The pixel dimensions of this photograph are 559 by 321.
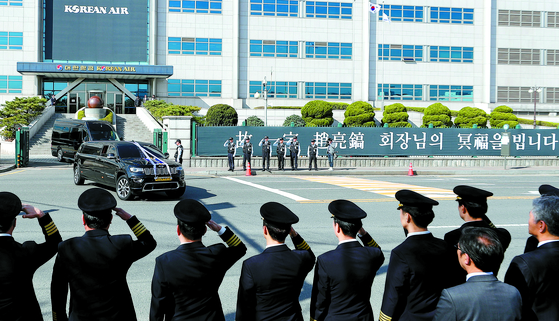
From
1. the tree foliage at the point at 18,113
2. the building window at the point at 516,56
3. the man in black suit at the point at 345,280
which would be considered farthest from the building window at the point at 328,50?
the man in black suit at the point at 345,280

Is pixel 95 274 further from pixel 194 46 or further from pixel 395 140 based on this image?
pixel 194 46

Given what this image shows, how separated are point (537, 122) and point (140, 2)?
137ft

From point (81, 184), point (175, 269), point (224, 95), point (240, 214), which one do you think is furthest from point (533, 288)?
point (224, 95)

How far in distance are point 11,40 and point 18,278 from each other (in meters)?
49.8

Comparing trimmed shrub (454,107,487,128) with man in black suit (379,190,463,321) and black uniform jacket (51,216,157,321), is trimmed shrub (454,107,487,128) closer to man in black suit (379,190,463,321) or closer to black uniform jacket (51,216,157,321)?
man in black suit (379,190,463,321)

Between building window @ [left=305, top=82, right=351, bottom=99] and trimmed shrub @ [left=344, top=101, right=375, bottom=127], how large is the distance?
318 inches

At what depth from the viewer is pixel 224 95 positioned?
4803 cm

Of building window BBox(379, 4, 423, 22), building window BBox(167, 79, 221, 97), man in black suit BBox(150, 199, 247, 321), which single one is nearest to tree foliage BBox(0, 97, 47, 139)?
building window BBox(167, 79, 221, 97)

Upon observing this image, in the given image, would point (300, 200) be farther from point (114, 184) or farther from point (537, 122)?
point (537, 122)

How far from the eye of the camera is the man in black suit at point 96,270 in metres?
3.55

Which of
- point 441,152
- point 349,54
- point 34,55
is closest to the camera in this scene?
point 441,152

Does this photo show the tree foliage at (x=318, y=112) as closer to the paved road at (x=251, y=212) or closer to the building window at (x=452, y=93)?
the building window at (x=452, y=93)

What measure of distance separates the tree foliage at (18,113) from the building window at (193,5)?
15746 millimetres

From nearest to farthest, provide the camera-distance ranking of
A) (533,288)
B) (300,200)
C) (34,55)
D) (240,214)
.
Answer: (533,288) < (240,214) < (300,200) < (34,55)
